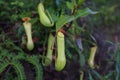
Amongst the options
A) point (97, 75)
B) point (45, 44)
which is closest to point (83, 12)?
point (45, 44)

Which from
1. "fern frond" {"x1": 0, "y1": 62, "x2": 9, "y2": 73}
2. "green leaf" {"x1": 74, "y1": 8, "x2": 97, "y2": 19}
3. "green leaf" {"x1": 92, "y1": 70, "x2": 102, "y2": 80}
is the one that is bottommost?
"green leaf" {"x1": 92, "y1": 70, "x2": 102, "y2": 80}

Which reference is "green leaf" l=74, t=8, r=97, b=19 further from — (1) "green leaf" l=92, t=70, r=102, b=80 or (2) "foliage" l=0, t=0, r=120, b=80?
(1) "green leaf" l=92, t=70, r=102, b=80

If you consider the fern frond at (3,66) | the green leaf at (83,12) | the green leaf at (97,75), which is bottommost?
the green leaf at (97,75)

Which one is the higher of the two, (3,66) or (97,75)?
(3,66)

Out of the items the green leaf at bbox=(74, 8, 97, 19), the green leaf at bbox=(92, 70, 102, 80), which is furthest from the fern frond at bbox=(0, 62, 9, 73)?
the green leaf at bbox=(92, 70, 102, 80)

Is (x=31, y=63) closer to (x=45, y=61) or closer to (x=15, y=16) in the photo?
(x=45, y=61)

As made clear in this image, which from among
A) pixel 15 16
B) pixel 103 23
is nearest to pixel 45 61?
pixel 15 16

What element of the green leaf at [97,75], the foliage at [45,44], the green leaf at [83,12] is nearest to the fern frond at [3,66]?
the foliage at [45,44]

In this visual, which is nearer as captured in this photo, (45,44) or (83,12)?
(83,12)

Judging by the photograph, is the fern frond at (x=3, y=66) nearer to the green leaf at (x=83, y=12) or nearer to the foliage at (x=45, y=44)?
the foliage at (x=45, y=44)

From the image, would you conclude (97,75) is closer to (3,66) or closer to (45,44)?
(45,44)

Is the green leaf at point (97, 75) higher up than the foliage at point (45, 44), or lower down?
lower down
